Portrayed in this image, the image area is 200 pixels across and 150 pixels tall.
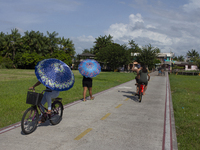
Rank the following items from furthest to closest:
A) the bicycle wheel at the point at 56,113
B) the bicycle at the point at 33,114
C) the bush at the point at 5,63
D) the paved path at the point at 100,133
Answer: the bush at the point at 5,63 → the bicycle wheel at the point at 56,113 → the bicycle at the point at 33,114 → the paved path at the point at 100,133

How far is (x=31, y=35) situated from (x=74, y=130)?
244ft

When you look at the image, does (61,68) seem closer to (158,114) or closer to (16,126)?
(16,126)

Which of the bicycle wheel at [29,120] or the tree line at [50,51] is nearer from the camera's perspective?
the bicycle wheel at [29,120]

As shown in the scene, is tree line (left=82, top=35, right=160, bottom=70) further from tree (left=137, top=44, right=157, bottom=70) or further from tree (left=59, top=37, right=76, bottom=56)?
tree (left=59, top=37, right=76, bottom=56)

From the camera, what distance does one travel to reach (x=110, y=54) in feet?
201

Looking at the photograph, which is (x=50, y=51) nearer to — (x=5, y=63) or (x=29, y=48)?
(x=29, y=48)

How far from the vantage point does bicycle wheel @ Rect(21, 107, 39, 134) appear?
5176 millimetres

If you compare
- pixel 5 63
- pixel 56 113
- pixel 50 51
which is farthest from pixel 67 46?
pixel 56 113

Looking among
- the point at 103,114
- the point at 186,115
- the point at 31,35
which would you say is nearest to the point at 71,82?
the point at 103,114

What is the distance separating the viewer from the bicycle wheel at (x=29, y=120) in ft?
17.0

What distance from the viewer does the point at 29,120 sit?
17.5ft

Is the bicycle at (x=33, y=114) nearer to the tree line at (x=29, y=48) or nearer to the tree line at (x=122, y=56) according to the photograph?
the tree line at (x=122, y=56)

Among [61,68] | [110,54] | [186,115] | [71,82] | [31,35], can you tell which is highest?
[31,35]

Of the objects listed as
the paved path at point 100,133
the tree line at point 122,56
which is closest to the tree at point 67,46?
the tree line at point 122,56
